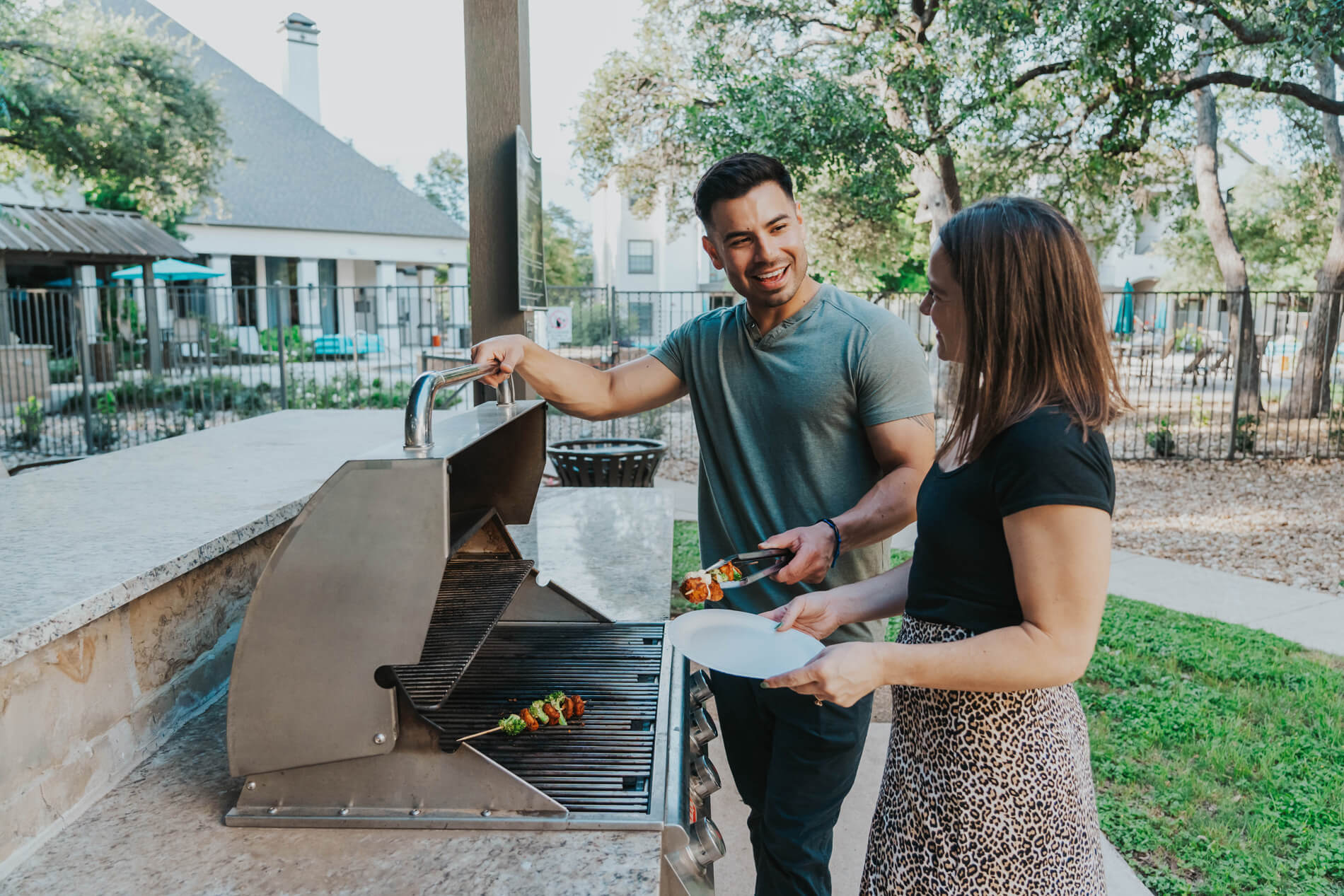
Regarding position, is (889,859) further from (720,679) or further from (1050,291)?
(1050,291)

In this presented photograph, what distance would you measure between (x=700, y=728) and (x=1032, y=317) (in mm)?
1149

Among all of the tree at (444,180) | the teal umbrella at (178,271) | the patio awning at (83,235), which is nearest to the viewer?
the patio awning at (83,235)

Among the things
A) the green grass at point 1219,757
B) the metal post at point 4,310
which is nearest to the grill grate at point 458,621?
the green grass at point 1219,757

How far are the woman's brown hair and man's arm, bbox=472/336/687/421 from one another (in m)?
1.12

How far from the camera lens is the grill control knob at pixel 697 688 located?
2.15 m

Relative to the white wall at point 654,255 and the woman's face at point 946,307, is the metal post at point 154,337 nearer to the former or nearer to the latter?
the woman's face at point 946,307

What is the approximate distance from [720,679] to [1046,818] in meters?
1.02

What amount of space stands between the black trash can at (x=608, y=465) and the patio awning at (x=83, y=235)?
41.5 ft

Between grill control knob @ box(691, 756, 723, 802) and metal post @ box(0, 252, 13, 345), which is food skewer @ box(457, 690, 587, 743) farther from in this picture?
metal post @ box(0, 252, 13, 345)

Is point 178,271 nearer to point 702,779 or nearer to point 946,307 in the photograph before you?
point 702,779

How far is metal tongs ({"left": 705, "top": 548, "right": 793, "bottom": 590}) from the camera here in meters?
1.91

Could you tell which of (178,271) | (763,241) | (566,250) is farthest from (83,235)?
(566,250)

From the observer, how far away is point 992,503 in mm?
1504

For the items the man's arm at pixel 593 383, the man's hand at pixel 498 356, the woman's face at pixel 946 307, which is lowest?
the man's arm at pixel 593 383
